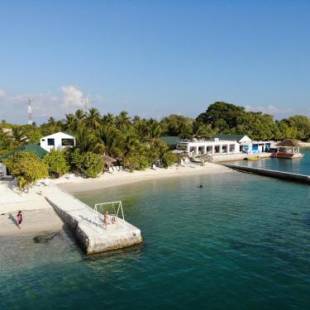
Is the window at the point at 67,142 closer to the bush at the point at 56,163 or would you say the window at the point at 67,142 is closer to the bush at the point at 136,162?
the bush at the point at 56,163

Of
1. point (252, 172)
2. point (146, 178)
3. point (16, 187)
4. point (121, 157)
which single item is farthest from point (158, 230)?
point (252, 172)

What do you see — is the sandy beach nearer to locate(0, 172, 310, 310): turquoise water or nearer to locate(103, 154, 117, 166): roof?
locate(103, 154, 117, 166): roof

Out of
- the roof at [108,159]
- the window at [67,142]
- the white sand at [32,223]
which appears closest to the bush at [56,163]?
the roof at [108,159]

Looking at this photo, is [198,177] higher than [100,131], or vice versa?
[100,131]

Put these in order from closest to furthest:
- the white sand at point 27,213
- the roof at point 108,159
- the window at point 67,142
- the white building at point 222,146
Answer: the white sand at point 27,213 → the roof at point 108,159 → the window at point 67,142 → the white building at point 222,146

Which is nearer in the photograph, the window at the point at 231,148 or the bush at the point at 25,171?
the bush at the point at 25,171

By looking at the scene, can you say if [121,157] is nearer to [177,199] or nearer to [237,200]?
[177,199]

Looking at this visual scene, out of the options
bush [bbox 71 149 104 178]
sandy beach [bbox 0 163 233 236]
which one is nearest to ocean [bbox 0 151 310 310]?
sandy beach [bbox 0 163 233 236]
